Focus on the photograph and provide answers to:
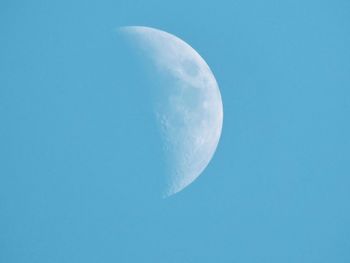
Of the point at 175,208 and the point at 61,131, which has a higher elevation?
the point at 61,131

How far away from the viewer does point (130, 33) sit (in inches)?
155

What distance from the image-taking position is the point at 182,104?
3.79m

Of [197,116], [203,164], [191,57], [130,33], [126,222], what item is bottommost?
[126,222]

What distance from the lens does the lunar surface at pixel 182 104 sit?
12.2 feet

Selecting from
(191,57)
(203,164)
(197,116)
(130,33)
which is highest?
(130,33)

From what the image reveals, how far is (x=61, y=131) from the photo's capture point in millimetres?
3939

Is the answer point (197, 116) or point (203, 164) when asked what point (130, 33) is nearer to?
point (197, 116)

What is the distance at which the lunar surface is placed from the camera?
373 cm

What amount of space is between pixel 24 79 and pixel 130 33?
1140 mm

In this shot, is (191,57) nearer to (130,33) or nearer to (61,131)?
(130,33)

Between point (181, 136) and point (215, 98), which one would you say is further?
point (215, 98)

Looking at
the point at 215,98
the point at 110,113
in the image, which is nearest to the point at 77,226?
the point at 110,113

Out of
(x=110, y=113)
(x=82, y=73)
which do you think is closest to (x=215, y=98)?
(x=110, y=113)

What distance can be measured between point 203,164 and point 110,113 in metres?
1.03
